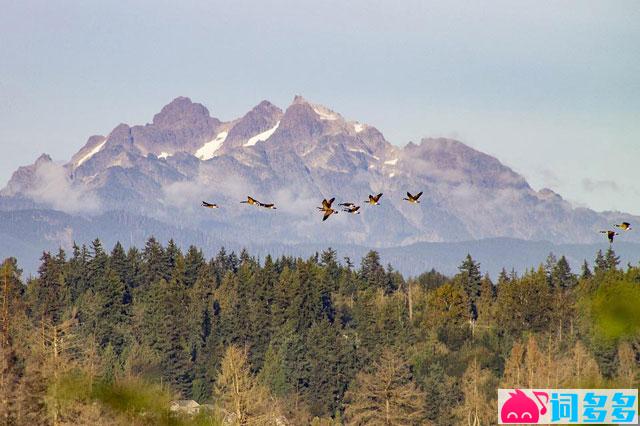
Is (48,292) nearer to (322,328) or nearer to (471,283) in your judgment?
(322,328)

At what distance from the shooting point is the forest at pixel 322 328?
108 meters

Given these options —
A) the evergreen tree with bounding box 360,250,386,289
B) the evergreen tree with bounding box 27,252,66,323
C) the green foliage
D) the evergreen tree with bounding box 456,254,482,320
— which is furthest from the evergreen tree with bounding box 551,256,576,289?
the green foliage

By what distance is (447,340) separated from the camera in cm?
13912

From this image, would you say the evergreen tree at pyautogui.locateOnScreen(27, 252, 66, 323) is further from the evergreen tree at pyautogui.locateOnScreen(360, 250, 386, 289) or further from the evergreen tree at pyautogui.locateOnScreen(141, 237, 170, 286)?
the evergreen tree at pyautogui.locateOnScreen(360, 250, 386, 289)

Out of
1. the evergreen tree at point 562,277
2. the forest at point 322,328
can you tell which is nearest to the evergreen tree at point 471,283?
the forest at point 322,328

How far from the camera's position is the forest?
108438mm

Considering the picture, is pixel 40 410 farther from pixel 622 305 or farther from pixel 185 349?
pixel 185 349

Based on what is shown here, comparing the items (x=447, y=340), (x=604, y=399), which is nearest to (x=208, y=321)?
(x=447, y=340)

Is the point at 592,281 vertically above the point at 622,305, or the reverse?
the point at 592,281

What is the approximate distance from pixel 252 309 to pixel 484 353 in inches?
1202

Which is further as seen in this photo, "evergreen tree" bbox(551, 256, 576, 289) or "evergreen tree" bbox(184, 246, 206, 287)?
"evergreen tree" bbox(184, 246, 206, 287)

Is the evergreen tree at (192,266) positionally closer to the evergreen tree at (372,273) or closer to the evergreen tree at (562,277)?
the evergreen tree at (372,273)

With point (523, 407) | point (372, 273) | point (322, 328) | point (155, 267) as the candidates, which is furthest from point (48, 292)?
point (523, 407)

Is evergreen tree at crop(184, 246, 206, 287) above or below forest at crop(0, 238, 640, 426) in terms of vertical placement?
above
